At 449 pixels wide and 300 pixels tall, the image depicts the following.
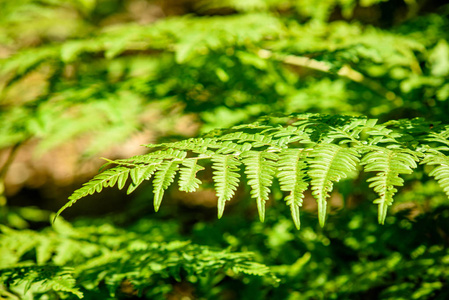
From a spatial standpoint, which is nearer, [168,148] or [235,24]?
[168,148]

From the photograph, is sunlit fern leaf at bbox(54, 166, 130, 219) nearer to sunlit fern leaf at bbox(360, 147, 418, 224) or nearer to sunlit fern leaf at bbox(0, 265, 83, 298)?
sunlit fern leaf at bbox(0, 265, 83, 298)

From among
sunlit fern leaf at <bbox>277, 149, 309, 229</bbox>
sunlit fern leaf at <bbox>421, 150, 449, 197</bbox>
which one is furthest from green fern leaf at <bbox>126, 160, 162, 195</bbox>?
sunlit fern leaf at <bbox>421, 150, 449, 197</bbox>

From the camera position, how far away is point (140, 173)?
0.88 meters

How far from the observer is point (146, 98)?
1.92 m

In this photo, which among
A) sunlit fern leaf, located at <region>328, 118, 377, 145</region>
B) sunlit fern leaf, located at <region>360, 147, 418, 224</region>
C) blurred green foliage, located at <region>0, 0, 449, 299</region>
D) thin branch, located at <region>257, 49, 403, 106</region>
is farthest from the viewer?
thin branch, located at <region>257, 49, 403, 106</region>

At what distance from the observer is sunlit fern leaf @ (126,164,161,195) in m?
0.85

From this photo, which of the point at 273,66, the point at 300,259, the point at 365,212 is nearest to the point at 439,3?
the point at 273,66

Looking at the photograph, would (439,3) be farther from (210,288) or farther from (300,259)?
(210,288)

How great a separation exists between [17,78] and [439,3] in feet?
11.5

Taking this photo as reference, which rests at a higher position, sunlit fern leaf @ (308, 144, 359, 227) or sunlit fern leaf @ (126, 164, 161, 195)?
sunlit fern leaf @ (308, 144, 359, 227)

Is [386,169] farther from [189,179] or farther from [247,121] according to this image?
[247,121]

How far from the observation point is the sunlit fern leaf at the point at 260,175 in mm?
826

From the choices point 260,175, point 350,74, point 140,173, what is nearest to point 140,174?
point 140,173

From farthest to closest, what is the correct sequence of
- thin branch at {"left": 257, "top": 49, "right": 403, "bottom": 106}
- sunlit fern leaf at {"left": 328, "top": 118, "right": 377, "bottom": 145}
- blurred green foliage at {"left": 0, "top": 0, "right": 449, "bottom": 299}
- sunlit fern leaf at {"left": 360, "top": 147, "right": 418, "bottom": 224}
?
1. thin branch at {"left": 257, "top": 49, "right": 403, "bottom": 106}
2. blurred green foliage at {"left": 0, "top": 0, "right": 449, "bottom": 299}
3. sunlit fern leaf at {"left": 328, "top": 118, "right": 377, "bottom": 145}
4. sunlit fern leaf at {"left": 360, "top": 147, "right": 418, "bottom": 224}
